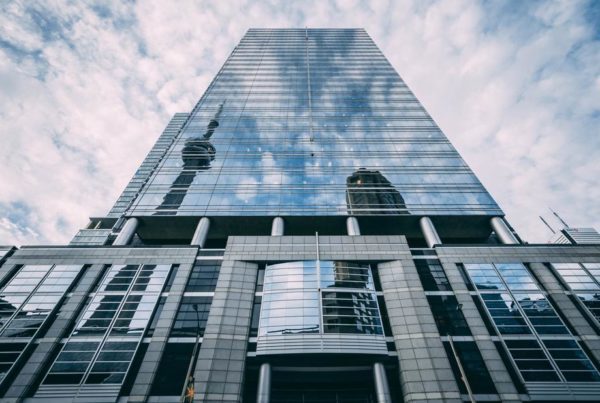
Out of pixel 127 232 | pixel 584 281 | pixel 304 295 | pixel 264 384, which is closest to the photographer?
pixel 264 384

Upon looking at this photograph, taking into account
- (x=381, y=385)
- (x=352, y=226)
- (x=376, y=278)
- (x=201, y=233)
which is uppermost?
(x=352, y=226)

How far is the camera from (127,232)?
128 feet

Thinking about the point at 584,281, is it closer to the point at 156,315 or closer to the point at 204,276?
the point at 204,276

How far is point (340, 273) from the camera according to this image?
3038cm

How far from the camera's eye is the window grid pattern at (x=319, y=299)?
84.7 ft

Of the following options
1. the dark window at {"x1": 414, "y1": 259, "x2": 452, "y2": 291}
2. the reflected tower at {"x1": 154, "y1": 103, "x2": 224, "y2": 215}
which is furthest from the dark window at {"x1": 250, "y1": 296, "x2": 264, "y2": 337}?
the reflected tower at {"x1": 154, "y1": 103, "x2": 224, "y2": 215}

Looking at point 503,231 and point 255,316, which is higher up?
point 503,231

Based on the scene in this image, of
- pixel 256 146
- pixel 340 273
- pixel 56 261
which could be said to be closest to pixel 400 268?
pixel 340 273

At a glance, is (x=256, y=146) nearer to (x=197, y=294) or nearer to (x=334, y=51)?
(x=197, y=294)

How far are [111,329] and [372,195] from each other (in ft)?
113

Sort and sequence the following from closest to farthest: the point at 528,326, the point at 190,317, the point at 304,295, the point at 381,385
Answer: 1. the point at 381,385
2. the point at 528,326
3. the point at 190,317
4. the point at 304,295

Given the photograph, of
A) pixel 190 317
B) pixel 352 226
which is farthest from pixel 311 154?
pixel 190 317

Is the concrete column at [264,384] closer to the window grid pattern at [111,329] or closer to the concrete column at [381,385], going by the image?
the concrete column at [381,385]

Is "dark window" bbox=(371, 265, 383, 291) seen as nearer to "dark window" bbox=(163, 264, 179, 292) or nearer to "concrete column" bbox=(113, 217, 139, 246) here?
"dark window" bbox=(163, 264, 179, 292)
